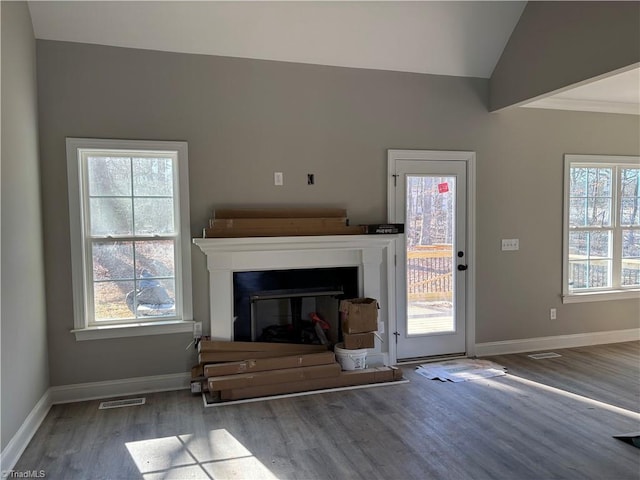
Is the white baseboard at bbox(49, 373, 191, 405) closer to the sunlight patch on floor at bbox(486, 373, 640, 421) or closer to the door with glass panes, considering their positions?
the door with glass panes

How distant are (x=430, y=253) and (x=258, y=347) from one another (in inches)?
74.5

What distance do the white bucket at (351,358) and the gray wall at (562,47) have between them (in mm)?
2698

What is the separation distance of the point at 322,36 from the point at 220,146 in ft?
4.11

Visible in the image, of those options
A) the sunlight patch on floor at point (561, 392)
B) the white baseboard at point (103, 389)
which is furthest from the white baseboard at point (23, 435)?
the sunlight patch on floor at point (561, 392)

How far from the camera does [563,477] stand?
244cm

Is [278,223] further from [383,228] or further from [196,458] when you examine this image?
[196,458]

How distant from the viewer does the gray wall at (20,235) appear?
2641 mm

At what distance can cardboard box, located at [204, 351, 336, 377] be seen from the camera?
357cm

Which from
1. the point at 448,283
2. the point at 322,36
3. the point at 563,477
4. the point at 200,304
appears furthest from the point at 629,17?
the point at 200,304

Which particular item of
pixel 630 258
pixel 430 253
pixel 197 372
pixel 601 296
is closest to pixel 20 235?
pixel 197 372

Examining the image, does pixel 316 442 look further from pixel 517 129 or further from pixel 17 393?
pixel 517 129

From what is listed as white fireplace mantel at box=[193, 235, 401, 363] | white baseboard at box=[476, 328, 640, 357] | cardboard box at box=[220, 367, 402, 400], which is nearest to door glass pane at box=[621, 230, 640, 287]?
white baseboard at box=[476, 328, 640, 357]

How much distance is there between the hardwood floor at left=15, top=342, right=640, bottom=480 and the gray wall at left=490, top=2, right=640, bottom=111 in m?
2.46

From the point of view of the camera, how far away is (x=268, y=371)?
3662 millimetres
